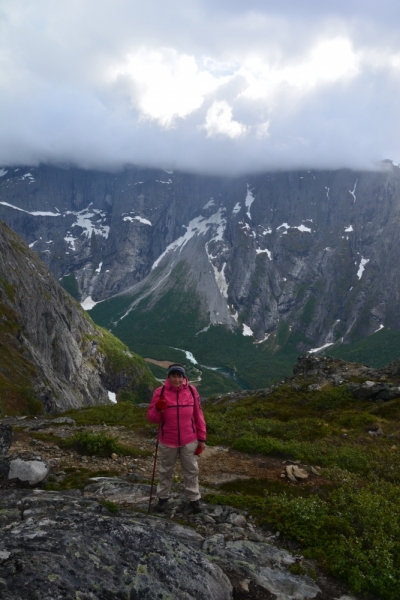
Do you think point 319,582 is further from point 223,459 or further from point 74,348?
point 74,348

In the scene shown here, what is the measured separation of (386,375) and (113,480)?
37164 mm

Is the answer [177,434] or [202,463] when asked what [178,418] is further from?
[202,463]

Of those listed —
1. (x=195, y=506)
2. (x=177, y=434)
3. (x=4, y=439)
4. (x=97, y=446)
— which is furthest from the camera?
(x=97, y=446)

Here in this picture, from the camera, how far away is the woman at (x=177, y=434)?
Result: 10.3 m

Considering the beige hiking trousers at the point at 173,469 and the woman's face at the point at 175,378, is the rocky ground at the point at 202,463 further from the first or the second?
the woman's face at the point at 175,378

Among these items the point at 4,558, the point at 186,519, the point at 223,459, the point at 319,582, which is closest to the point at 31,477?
the point at 186,519

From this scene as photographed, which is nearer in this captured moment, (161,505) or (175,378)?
(161,505)

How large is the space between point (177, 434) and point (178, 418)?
470 mm

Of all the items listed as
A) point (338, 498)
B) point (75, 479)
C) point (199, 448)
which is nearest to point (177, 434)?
point (199, 448)

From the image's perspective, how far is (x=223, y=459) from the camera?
16984mm

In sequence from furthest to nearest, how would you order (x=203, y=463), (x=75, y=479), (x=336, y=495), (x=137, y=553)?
(x=203, y=463) < (x=75, y=479) < (x=336, y=495) < (x=137, y=553)

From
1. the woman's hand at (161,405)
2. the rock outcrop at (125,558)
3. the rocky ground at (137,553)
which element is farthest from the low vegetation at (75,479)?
the woman's hand at (161,405)

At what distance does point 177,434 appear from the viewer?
1042cm

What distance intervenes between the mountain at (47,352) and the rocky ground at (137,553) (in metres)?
42.1
